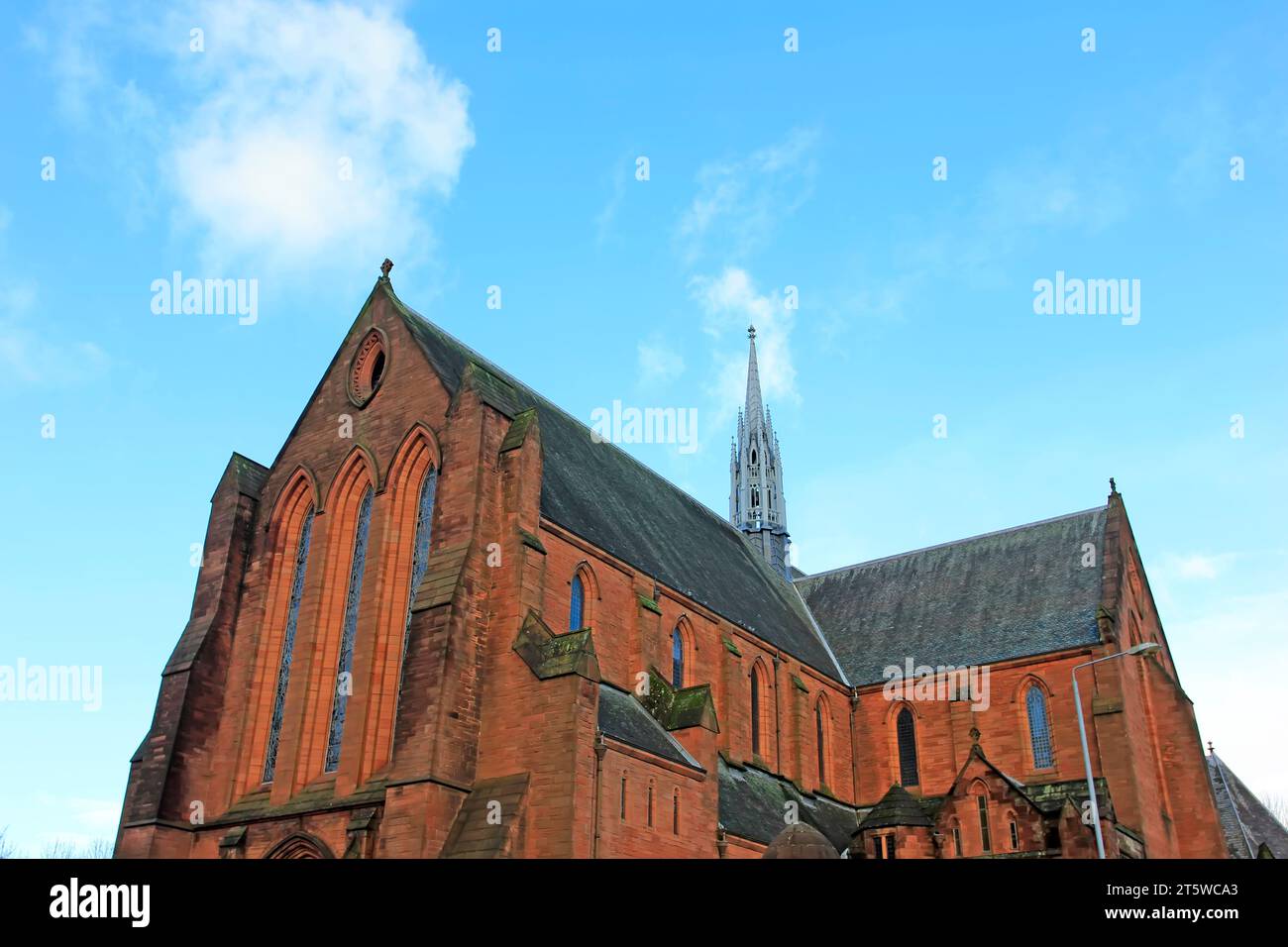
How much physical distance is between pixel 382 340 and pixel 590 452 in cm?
846

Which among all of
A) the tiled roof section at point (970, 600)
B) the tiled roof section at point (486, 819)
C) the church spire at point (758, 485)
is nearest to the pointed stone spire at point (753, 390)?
the church spire at point (758, 485)

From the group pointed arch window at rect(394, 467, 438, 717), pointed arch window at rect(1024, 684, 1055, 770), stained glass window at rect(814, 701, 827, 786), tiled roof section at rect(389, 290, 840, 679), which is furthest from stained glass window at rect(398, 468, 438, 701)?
pointed arch window at rect(1024, 684, 1055, 770)

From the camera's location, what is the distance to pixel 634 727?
2575cm

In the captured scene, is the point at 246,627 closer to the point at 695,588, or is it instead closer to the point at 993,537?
the point at 695,588

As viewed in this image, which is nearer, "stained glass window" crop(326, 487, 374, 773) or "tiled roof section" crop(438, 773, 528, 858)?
"tiled roof section" crop(438, 773, 528, 858)

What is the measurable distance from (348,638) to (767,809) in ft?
40.4

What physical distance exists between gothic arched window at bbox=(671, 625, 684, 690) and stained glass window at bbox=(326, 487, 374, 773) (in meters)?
8.94

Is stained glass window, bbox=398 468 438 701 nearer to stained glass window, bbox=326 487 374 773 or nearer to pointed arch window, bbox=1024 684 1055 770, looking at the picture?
stained glass window, bbox=326 487 374 773

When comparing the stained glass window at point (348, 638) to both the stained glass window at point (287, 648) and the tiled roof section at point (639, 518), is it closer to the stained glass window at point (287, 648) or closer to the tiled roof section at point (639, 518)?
the stained glass window at point (287, 648)

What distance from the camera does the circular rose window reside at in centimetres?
3067

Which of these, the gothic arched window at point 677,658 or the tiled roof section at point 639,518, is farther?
the gothic arched window at point 677,658

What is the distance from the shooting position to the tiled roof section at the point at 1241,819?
39750 millimetres

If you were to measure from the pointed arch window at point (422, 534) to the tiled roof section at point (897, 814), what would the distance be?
527 inches

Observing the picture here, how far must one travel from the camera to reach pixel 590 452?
3672 cm
